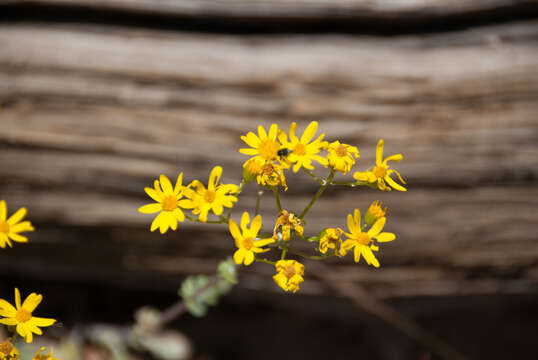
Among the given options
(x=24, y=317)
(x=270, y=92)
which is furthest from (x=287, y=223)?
(x=270, y=92)

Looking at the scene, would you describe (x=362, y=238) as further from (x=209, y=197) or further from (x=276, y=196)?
(x=209, y=197)

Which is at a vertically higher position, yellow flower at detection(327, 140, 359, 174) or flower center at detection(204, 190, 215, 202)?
yellow flower at detection(327, 140, 359, 174)

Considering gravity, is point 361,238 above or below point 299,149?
below

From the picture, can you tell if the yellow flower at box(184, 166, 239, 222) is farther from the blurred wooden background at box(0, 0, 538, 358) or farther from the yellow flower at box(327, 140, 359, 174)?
the blurred wooden background at box(0, 0, 538, 358)

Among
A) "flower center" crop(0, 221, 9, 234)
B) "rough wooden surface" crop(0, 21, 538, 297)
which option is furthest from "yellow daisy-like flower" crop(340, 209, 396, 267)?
"flower center" crop(0, 221, 9, 234)

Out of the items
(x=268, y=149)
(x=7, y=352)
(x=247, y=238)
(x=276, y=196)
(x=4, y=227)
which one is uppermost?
(x=268, y=149)

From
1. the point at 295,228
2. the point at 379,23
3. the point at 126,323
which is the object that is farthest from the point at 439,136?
the point at 126,323

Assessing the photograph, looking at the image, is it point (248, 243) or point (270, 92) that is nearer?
point (248, 243)
